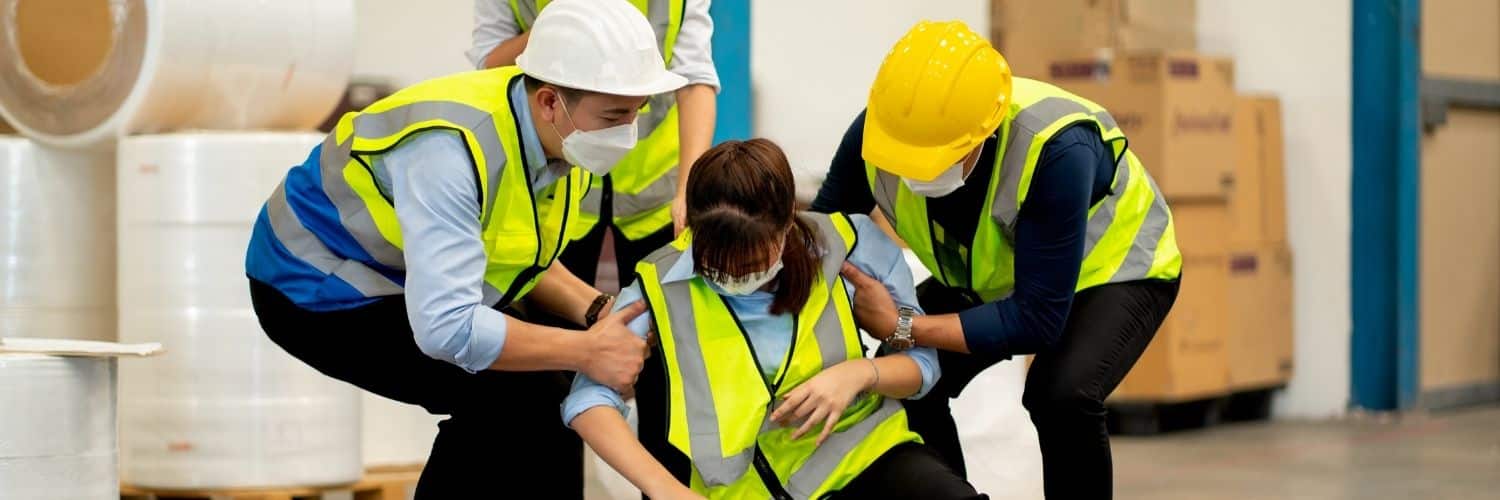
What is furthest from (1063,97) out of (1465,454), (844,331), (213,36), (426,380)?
(1465,454)

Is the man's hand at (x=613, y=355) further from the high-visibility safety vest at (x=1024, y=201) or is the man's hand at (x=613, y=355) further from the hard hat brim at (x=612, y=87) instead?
the high-visibility safety vest at (x=1024, y=201)

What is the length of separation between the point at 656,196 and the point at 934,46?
65cm

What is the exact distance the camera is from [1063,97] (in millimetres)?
2807

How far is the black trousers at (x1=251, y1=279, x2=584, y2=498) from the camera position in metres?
2.65

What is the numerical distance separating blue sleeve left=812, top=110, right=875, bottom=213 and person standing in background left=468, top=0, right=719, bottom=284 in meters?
0.22

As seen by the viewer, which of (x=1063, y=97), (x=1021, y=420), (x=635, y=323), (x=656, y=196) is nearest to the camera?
(x=635, y=323)

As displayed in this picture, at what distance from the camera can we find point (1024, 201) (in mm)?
2689

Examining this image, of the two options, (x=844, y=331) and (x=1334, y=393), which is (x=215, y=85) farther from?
(x=1334, y=393)

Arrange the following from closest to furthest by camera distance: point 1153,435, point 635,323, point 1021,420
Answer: point 635,323 → point 1021,420 → point 1153,435

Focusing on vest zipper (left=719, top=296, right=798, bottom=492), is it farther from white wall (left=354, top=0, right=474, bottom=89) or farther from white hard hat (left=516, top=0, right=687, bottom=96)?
white wall (left=354, top=0, right=474, bottom=89)

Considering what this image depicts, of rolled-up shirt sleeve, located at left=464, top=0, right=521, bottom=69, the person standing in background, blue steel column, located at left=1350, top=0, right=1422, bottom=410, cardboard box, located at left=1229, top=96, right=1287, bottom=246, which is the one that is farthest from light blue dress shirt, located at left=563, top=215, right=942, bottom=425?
blue steel column, located at left=1350, top=0, right=1422, bottom=410

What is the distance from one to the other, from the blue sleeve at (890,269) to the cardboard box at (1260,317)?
12.1ft

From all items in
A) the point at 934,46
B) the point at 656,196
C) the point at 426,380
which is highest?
the point at 934,46

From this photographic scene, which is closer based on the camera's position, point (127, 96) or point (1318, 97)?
point (127, 96)
